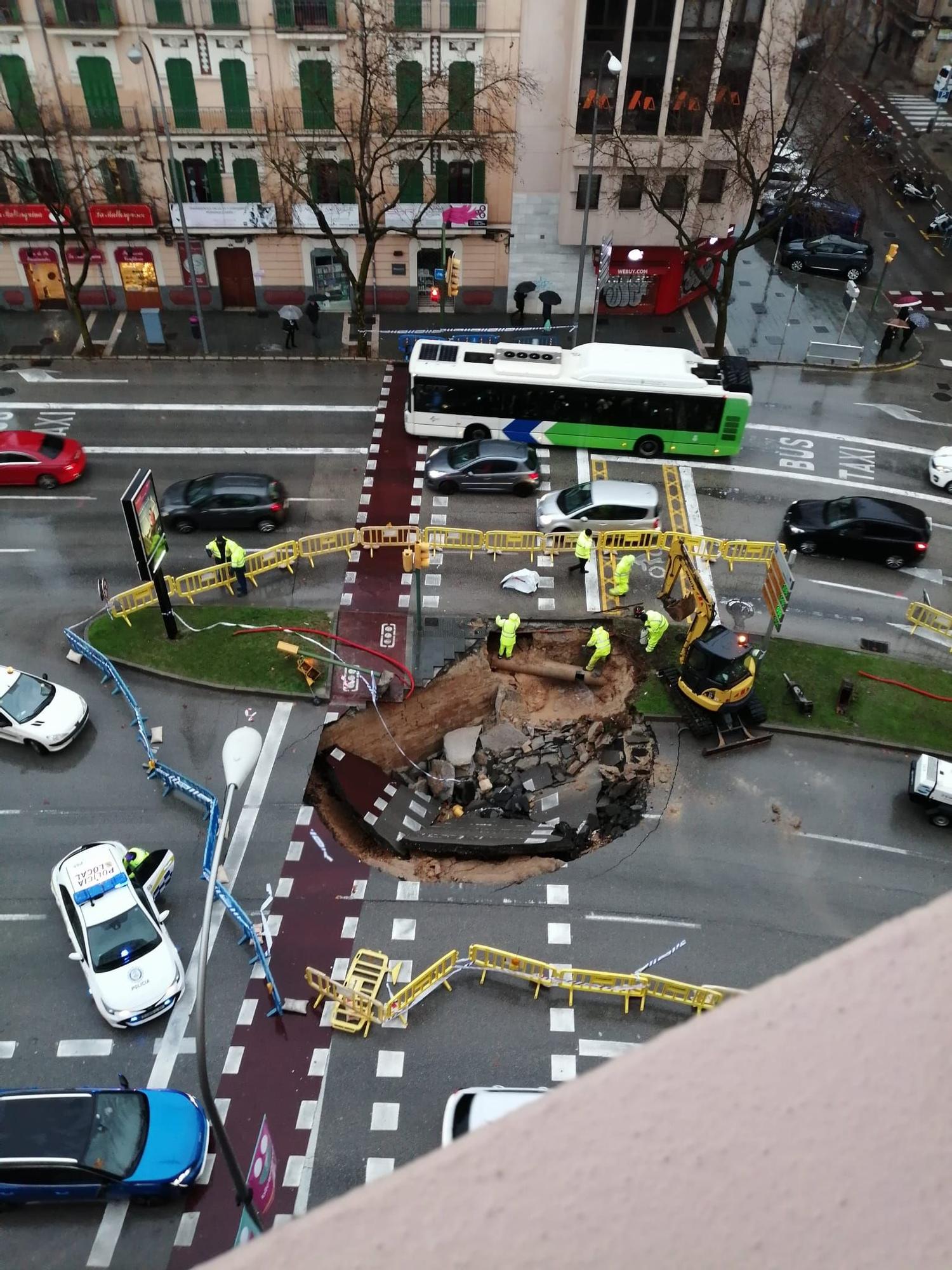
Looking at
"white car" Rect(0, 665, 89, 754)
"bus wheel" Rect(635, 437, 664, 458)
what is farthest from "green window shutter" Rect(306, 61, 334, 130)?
"white car" Rect(0, 665, 89, 754)

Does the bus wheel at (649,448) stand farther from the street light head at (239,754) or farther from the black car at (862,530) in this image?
the street light head at (239,754)

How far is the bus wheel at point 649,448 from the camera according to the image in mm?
30359

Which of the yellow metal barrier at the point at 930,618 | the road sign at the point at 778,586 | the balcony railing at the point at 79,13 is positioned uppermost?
the balcony railing at the point at 79,13

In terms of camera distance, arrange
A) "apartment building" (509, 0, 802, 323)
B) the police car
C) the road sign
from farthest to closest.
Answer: "apartment building" (509, 0, 802, 323), the road sign, the police car

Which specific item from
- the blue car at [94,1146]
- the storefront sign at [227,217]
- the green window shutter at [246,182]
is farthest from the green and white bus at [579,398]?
the blue car at [94,1146]

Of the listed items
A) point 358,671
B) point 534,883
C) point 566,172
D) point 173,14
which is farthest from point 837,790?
point 173,14

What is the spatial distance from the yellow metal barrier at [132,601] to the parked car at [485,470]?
8371mm

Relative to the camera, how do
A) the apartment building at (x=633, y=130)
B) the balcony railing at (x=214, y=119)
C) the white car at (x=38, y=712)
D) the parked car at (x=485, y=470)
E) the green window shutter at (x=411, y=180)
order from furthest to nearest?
1. the green window shutter at (x=411, y=180)
2. the balcony railing at (x=214, y=119)
3. the apartment building at (x=633, y=130)
4. the parked car at (x=485, y=470)
5. the white car at (x=38, y=712)

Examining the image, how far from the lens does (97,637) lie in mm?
24078

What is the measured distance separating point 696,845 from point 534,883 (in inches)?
138

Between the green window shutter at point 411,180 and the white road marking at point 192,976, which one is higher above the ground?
the green window shutter at point 411,180

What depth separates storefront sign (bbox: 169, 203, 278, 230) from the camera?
35.2 meters

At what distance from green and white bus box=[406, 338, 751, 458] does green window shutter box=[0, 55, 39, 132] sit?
15.1 metres

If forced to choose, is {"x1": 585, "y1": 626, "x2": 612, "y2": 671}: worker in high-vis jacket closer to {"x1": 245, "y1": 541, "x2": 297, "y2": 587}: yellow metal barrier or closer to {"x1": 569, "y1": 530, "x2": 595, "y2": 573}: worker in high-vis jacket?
{"x1": 569, "y1": 530, "x2": 595, "y2": 573}: worker in high-vis jacket
